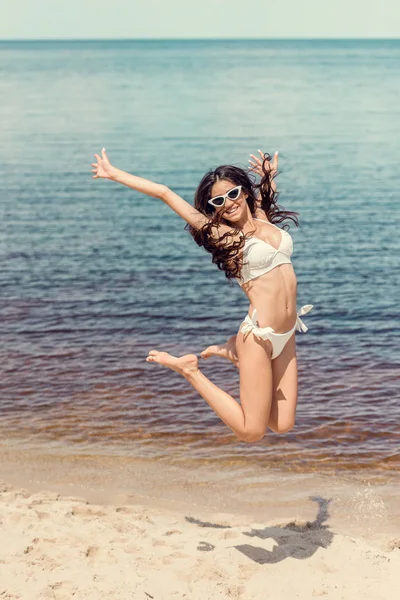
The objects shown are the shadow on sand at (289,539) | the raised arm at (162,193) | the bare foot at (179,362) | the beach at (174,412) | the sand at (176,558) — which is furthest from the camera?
the shadow on sand at (289,539)

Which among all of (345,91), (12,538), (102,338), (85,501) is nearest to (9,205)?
(102,338)

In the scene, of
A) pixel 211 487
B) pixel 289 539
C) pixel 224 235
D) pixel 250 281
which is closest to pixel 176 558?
pixel 289 539

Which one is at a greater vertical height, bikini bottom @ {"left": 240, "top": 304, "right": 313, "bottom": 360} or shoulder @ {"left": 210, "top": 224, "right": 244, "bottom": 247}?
shoulder @ {"left": 210, "top": 224, "right": 244, "bottom": 247}

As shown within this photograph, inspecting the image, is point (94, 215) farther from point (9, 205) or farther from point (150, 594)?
point (150, 594)

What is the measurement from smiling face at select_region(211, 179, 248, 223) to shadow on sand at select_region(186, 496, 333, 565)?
301 cm

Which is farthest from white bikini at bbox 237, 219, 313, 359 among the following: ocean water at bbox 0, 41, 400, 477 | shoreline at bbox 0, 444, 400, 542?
ocean water at bbox 0, 41, 400, 477

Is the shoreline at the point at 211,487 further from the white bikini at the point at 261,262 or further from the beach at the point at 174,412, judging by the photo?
the white bikini at the point at 261,262

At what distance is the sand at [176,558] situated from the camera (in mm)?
6887

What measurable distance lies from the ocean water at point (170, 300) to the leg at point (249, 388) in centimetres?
373

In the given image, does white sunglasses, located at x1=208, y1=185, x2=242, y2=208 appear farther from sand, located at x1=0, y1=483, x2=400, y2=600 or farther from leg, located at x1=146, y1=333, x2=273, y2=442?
sand, located at x1=0, y1=483, x2=400, y2=600

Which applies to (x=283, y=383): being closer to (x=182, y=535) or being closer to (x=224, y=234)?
(x=224, y=234)

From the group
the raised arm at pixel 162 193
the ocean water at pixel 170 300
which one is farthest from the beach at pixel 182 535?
the raised arm at pixel 162 193

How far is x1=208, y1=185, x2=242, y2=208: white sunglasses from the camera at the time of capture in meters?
6.42

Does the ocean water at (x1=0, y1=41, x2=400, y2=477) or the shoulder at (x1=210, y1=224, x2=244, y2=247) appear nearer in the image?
the shoulder at (x1=210, y1=224, x2=244, y2=247)
